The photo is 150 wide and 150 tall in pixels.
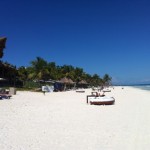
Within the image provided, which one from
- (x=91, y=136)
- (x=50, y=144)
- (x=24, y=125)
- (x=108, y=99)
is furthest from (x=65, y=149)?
(x=108, y=99)

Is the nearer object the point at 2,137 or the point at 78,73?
the point at 2,137

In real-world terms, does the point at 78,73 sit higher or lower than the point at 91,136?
higher

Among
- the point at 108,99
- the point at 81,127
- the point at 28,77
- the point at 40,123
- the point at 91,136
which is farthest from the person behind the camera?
the point at 28,77

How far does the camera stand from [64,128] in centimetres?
1068

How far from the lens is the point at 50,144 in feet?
26.3

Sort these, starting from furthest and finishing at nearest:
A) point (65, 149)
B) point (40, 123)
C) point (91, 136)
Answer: point (40, 123) → point (91, 136) → point (65, 149)

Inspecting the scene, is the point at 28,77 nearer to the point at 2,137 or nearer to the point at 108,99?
the point at 108,99

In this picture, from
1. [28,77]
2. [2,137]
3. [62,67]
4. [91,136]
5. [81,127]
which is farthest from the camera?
[62,67]

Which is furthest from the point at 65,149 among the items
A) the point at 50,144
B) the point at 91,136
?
the point at 91,136

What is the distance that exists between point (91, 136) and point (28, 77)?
58.7 m

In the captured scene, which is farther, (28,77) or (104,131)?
(28,77)

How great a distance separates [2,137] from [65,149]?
86.7 inches

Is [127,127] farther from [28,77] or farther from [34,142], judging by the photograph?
[28,77]

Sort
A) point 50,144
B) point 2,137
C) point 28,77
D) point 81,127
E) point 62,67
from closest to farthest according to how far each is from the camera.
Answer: point 50,144 < point 2,137 < point 81,127 < point 28,77 < point 62,67
